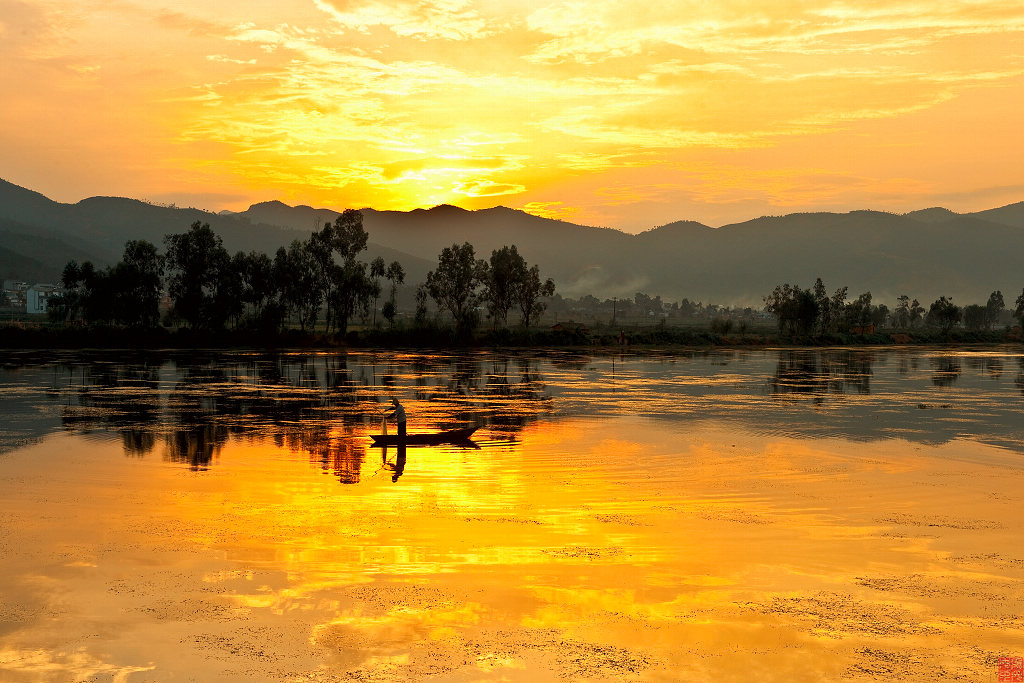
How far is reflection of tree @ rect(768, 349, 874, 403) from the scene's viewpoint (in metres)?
65.4

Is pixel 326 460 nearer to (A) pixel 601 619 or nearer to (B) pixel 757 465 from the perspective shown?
(B) pixel 757 465

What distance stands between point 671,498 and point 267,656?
1479cm

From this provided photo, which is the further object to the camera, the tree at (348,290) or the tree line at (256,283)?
the tree at (348,290)

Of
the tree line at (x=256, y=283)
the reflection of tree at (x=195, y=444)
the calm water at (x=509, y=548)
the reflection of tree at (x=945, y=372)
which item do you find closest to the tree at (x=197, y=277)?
the tree line at (x=256, y=283)

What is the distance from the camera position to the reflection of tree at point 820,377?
65.4 m

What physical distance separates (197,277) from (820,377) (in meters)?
89.8

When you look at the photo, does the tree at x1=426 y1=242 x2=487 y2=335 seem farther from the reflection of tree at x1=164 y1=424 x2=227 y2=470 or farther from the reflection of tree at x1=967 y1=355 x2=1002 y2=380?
the reflection of tree at x1=164 y1=424 x2=227 y2=470

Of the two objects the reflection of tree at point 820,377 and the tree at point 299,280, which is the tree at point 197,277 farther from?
the reflection of tree at point 820,377

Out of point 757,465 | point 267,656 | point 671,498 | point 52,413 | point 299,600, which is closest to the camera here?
point 267,656

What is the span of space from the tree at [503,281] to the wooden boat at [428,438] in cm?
13045

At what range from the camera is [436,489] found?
2689 cm

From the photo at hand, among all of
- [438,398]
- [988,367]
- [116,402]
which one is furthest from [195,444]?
[988,367]

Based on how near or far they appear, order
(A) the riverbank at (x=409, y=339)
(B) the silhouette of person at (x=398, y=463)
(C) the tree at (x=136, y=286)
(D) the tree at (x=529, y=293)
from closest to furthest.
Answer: (B) the silhouette of person at (x=398, y=463), (A) the riverbank at (x=409, y=339), (C) the tree at (x=136, y=286), (D) the tree at (x=529, y=293)

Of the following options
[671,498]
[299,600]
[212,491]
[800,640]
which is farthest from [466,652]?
[212,491]
